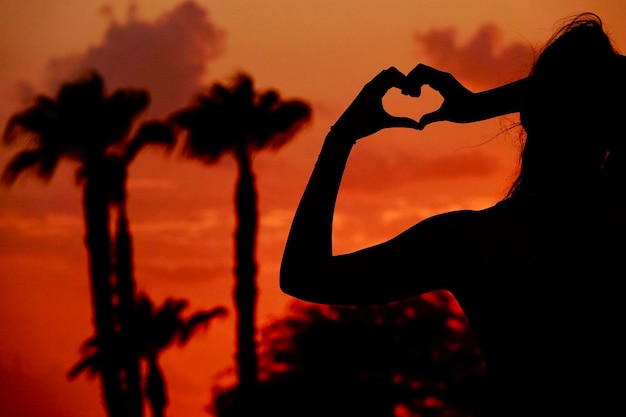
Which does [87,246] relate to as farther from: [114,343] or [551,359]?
[551,359]

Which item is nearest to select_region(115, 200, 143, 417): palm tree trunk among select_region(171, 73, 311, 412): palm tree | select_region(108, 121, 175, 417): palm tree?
select_region(108, 121, 175, 417): palm tree

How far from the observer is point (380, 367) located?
1581 inches

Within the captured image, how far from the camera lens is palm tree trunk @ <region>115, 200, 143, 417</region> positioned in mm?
36125

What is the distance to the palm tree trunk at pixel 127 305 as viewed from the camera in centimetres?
3612

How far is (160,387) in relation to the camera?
140 feet

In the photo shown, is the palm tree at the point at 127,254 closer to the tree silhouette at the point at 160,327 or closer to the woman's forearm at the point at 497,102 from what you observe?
the tree silhouette at the point at 160,327

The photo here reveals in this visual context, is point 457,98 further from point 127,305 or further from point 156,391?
point 156,391

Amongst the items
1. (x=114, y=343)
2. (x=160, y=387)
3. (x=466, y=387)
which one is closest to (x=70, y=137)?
(x=114, y=343)

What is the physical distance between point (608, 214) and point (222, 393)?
4284cm

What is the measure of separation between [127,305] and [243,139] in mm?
7263

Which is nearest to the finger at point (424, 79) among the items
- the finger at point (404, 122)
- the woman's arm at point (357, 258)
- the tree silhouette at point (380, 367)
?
the finger at point (404, 122)

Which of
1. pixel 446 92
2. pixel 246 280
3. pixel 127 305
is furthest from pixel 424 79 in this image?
pixel 127 305

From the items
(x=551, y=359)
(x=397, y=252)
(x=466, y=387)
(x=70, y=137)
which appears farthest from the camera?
(x=466, y=387)

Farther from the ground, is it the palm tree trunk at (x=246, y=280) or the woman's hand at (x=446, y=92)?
the palm tree trunk at (x=246, y=280)
